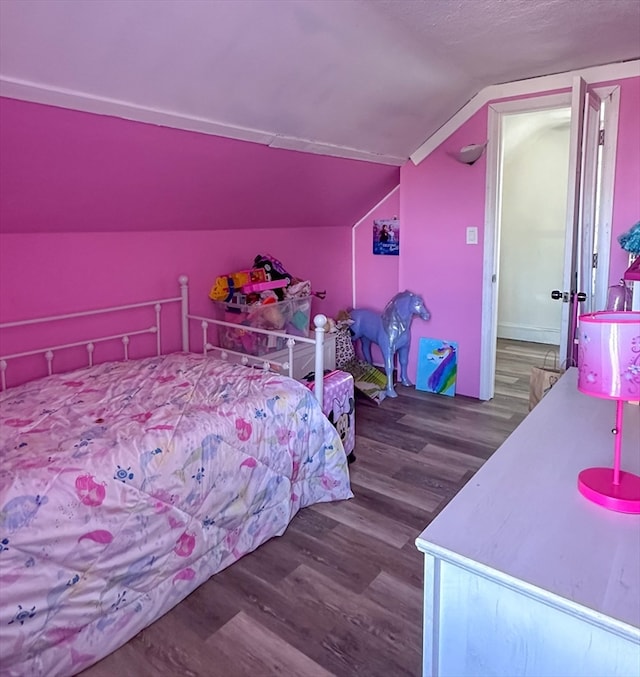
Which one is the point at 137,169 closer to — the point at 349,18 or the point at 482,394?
the point at 349,18

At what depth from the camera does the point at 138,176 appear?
2.42m

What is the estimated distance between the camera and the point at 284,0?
1808 mm

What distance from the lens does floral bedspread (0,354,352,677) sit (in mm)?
1558

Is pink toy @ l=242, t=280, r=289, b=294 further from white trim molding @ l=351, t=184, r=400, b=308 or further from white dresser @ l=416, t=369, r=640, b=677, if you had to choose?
white dresser @ l=416, t=369, r=640, b=677

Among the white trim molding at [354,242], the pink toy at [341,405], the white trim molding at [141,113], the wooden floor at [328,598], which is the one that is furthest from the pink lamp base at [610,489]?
the white trim molding at [354,242]

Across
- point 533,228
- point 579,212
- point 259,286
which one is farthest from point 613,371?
point 533,228

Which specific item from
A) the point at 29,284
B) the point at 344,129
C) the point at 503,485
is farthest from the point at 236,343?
the point at 503,485

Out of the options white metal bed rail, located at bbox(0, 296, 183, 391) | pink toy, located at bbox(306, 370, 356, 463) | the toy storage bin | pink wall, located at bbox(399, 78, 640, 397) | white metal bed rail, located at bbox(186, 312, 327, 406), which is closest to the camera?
white metal bed rail, located at bbox(0, 296, 183, 391)

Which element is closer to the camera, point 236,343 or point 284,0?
point 284,0

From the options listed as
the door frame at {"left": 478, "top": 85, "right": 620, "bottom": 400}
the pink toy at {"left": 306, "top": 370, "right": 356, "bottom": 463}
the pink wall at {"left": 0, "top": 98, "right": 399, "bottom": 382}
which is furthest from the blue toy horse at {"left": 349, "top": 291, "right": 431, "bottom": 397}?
the pink toy at {"left": 306, "top": 370, "right": 356, "bottom": 463}

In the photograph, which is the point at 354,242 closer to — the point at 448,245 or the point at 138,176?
the point at 448,245

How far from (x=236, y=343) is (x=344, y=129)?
1.37 m

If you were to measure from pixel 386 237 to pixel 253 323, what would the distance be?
1640 mm

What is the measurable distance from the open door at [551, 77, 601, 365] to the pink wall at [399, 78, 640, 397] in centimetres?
73
